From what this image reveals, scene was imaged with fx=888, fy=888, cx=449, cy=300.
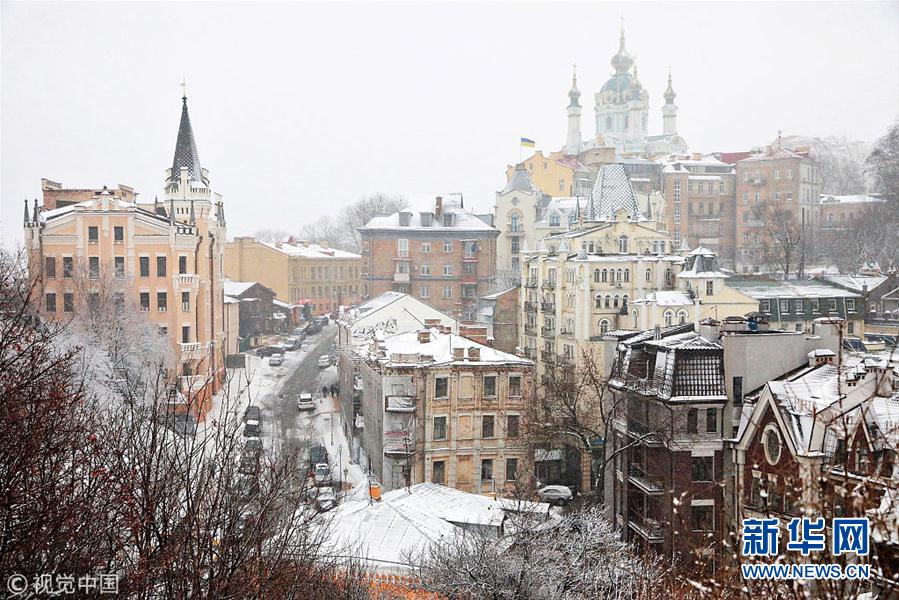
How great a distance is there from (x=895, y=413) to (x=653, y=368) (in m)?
8.48

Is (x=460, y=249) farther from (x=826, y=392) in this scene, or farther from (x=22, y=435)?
(x=22, y=435)

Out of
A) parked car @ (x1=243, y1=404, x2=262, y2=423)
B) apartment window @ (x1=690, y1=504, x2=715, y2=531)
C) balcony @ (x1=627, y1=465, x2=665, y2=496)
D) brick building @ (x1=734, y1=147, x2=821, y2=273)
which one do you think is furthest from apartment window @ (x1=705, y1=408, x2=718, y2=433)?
brick building @ (x1=734, y1=147, x2=821, y2=273)

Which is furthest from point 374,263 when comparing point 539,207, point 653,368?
point 653,368

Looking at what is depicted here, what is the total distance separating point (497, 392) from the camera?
3347 centimetres

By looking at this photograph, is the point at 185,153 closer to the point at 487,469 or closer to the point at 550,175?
the point at 487,469

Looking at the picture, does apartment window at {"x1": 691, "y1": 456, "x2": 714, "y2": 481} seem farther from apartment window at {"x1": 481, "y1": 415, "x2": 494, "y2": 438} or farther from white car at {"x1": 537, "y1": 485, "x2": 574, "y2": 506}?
apartment window at {"x1": 481, "y1": 415, "x2": 494, "y2": 438}

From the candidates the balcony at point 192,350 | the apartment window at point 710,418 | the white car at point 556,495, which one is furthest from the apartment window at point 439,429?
the balcony at point 192,350

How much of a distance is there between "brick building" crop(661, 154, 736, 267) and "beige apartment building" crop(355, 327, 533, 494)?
180 feet

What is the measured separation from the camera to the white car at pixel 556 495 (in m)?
30.6

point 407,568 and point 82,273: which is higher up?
point 82,273

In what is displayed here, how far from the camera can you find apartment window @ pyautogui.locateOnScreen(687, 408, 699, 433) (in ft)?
80.0

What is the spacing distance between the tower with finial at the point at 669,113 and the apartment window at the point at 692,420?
103m

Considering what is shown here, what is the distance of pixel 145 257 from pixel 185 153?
6.88 metres

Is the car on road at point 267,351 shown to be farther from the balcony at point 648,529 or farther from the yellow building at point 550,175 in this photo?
the balcony at point 648,529
